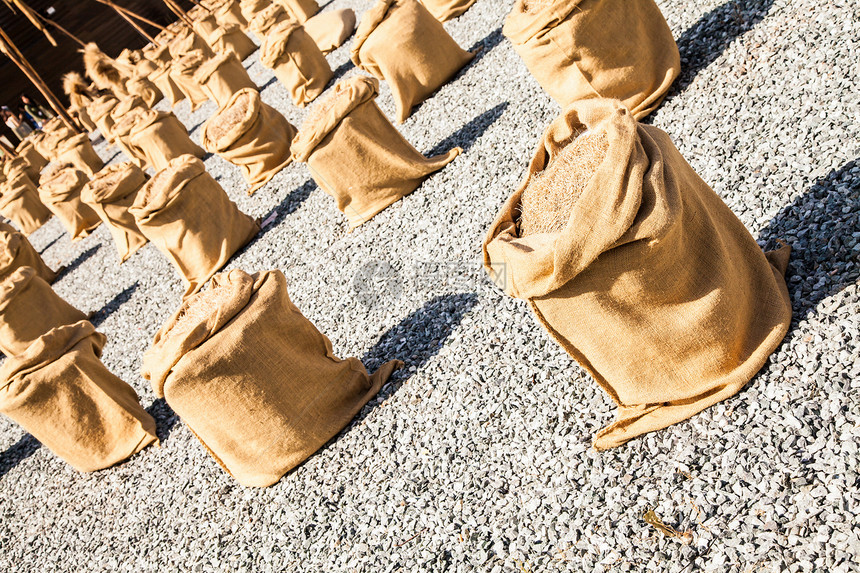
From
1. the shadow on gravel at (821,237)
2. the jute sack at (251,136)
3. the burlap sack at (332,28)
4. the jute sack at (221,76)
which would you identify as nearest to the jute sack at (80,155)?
the jute sack at (221,76)

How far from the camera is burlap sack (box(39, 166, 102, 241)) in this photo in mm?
9930

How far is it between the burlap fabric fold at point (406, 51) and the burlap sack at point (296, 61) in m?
2.02

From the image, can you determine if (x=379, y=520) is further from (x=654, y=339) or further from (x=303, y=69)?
(x=303, y=69)

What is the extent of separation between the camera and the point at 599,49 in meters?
4.38

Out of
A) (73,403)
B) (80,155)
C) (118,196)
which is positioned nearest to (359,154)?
(73,403)

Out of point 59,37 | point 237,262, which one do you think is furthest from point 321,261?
point 59,37

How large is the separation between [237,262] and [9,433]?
2.76m

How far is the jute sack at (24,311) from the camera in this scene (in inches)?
259

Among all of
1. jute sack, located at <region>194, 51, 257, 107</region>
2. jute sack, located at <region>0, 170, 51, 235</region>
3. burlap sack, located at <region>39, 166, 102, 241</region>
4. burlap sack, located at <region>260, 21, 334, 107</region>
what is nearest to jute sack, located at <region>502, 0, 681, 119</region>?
burlap sack, located at <region>260, 21, 334, 107</region>

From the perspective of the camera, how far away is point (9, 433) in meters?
6.24

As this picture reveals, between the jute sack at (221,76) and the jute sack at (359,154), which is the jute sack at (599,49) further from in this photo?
the jute sack at (221,76)

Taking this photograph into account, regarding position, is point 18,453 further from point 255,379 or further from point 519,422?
point 519,422

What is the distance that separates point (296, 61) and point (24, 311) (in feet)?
15.3

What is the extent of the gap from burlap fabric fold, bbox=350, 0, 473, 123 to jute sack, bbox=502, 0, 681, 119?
6.96ft
